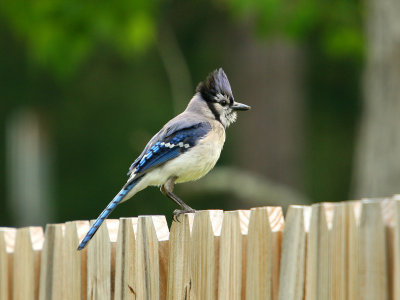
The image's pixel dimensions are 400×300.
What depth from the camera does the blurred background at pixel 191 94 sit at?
640cm

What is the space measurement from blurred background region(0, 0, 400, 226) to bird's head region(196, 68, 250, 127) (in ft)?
5.65

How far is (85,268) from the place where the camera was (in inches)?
113

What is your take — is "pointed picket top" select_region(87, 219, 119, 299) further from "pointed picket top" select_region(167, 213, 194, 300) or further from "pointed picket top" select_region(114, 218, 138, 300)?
"pointed picket top" select_region(167, 213, 194, 300)

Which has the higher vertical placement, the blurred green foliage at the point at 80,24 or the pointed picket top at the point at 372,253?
the blurred green foliage at the point at 80,24

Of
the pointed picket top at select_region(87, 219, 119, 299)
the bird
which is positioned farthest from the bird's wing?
the pointed picket top at select_region(87, 219, 119, 299)

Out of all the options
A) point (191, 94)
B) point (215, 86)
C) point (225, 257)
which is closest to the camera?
point (225, 257)

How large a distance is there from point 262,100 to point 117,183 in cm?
478

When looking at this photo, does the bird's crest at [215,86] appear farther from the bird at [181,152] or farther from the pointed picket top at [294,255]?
the pointed picket top at [294,255]

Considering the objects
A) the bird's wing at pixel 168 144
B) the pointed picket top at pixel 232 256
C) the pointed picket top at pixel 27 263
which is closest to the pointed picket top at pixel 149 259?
the pointed picket top at pixel 232 256

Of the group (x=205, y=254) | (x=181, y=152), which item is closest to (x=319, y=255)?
(x=205, y=254)

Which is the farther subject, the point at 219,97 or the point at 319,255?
the point at 219,97

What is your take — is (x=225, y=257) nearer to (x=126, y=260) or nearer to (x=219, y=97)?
(x=126, y=260)

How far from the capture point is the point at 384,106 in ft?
18.4

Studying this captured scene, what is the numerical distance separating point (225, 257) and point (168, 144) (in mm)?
1284
